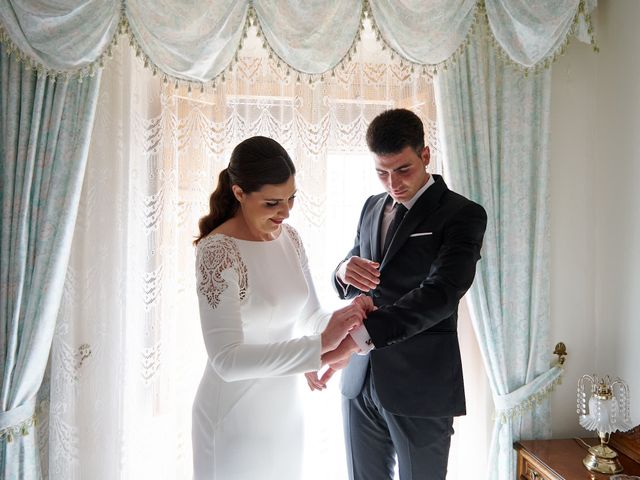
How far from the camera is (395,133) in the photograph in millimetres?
1789

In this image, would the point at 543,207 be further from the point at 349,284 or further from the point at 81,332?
the point at 81,332

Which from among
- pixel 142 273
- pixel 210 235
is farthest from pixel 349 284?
pixel 142 273

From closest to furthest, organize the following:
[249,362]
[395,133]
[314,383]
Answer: [249,362] < [395,133] < [314,383]

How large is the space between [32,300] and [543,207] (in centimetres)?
237

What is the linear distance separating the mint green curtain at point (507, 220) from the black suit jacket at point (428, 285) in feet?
2.23

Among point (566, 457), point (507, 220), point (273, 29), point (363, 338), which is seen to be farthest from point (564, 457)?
point (273, 29)

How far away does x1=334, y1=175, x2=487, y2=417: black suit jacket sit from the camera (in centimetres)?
177

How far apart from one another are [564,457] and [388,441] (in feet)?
3.22

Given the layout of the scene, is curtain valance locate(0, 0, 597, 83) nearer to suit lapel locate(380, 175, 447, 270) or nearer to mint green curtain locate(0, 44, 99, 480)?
mint green curtain locate(0, 44, 99, 480)

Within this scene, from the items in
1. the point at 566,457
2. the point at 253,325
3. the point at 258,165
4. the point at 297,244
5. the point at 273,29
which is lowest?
the point at 566,457

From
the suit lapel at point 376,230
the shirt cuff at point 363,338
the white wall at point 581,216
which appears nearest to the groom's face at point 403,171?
the suit lapel at point 376,230

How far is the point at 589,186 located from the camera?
2.70m

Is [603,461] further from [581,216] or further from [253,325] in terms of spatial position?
[253,325]

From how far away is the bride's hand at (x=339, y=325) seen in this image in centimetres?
160
